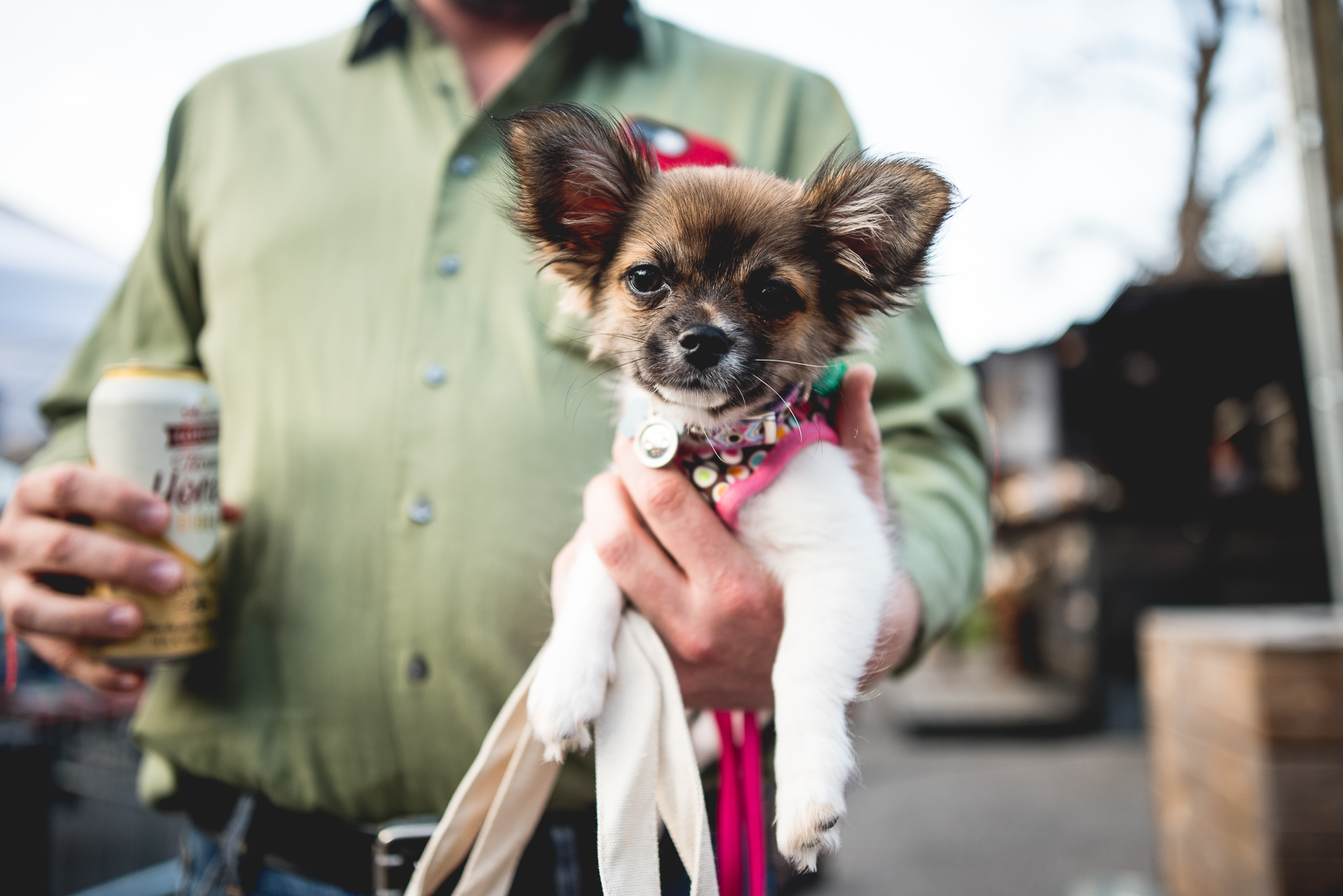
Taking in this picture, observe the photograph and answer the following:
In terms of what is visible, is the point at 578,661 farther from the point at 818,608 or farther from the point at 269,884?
the point at 269,884

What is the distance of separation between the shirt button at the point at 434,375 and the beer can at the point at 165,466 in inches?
13.0

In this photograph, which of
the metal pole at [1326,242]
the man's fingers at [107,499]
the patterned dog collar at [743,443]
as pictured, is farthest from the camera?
the metal pole at [1326,242]

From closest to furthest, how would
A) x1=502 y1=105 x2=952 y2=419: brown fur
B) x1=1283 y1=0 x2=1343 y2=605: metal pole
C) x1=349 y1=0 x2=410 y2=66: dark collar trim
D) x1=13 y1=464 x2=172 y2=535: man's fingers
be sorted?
1. x1=502 y1=105 x2=952 y2=419: brown fur
2. x1=13 y1=464 x2=172 y2=535: man's fingers
3. x1=349 y1=0 x2=410 y2=66: dark collar trim
4. x1=1283 y1=0 x2=1343 y2=605: metal pole

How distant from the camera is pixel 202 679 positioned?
1666 mm

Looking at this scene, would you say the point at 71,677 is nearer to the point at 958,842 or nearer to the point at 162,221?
the point at 162,221

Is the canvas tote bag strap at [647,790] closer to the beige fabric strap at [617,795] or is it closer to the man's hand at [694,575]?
the beige fabric strap at [617,795]

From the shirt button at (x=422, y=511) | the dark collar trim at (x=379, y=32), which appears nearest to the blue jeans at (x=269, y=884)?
the shirt button at (x=422, y=511)

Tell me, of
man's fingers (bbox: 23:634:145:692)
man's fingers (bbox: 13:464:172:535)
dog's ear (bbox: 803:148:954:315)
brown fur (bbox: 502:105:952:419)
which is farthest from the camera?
man's fingers (bbox: 23:634:145:692)

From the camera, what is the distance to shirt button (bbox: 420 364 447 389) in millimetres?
1451

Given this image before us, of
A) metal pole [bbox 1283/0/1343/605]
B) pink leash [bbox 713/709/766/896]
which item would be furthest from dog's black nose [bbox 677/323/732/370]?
metal pole [bbox 1283/0/1343/605]

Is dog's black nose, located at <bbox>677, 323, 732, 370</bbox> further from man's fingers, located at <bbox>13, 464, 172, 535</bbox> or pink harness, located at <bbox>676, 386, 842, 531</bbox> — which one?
man's fingers, located at <bbox>13, 464, 172, 535</bbox>

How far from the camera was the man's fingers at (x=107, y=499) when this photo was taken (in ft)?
4.21

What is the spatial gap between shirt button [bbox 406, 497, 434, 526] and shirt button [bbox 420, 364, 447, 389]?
0.20m

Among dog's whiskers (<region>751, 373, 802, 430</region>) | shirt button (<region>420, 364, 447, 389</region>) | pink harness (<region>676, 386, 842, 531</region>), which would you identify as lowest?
pink harness (<region>676, 386, 842, 531</region>)
